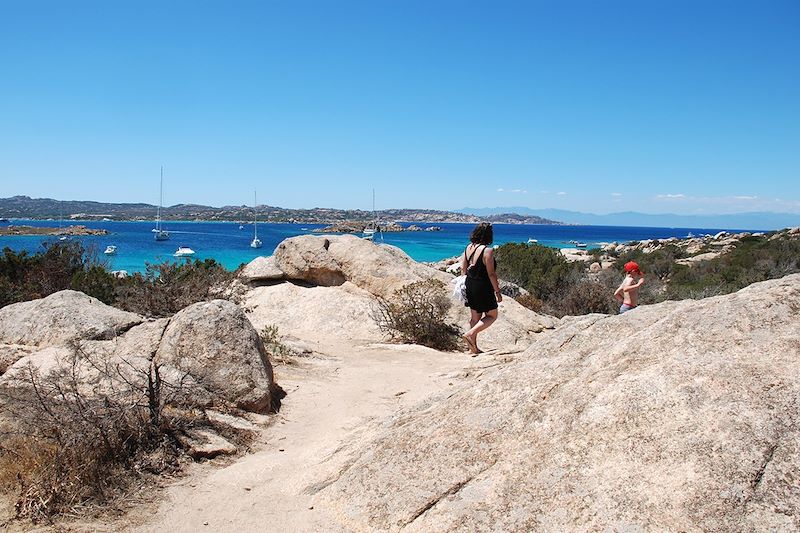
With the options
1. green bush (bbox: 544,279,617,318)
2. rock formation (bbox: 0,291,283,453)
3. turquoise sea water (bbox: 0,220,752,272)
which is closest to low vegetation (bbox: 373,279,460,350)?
rock formation (bbox: 0,291,283,453)

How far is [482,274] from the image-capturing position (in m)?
9.09

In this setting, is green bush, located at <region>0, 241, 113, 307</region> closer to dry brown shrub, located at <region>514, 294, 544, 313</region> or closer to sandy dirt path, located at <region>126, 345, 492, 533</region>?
sandy dirt path, located at <region>126, 345, 492, 533</region>

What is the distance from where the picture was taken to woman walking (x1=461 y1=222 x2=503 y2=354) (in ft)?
29.4

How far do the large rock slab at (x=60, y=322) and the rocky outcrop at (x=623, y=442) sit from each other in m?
5.06

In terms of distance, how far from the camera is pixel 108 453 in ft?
16.5

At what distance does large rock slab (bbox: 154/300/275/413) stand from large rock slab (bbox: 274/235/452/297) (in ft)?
23.9

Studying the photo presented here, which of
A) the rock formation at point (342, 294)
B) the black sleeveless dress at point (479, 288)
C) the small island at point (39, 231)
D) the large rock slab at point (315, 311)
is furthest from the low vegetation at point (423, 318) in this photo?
the small island at point (39, 231)

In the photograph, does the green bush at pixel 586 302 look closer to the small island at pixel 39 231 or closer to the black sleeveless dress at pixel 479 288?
the black sleeveless dress at pixel 479 288

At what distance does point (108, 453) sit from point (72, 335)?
12.4 ft

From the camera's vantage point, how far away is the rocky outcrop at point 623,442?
3.15m

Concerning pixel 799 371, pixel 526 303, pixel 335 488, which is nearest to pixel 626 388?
pixel 799 371

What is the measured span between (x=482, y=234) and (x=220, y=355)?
4212 millimetres

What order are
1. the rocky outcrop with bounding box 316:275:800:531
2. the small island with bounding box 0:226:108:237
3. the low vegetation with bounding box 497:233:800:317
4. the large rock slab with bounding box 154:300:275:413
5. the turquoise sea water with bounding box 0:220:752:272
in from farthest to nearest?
the small island with bounding box 0:226:108:237
the turquoise sea water with bounding box 0:220:752:272
the low vegetation with bounding box 497:233:800:317
the large rock slab with bounding box 154:300:275:413
the rocky outcrop with bounding box 316:275:800:531

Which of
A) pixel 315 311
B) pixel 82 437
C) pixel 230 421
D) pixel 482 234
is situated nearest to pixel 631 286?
pixel 482 234
